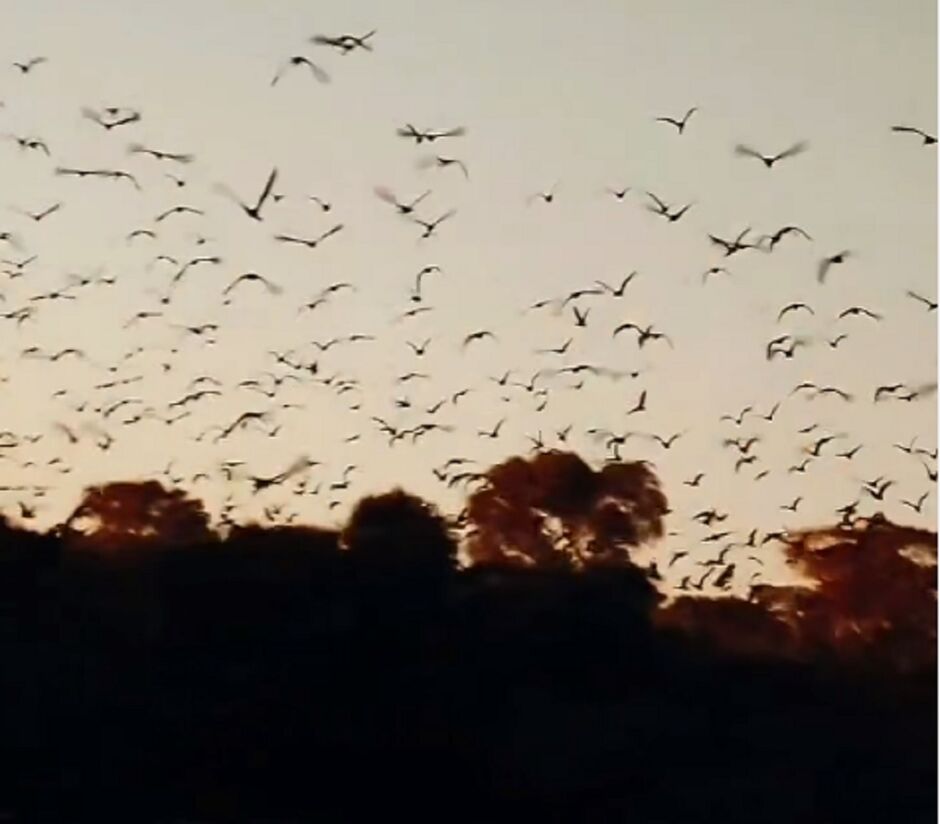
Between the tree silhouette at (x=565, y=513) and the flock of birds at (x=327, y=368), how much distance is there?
18 millimetres

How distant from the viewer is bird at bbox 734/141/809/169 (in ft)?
4.86

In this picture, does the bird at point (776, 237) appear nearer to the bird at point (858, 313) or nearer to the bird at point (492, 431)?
the bird at point (858, 313)

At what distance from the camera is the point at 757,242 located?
58.2 inches

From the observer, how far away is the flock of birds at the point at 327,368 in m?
1.46

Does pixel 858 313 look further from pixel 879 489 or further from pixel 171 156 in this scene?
pixel 171 156

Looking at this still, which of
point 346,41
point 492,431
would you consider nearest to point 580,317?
point 492,431

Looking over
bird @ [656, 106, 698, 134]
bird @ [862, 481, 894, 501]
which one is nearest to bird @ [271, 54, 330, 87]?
bird @ [656, 106, 698, 134]

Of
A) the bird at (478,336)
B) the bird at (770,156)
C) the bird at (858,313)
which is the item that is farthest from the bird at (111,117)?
the bird at (858,313)

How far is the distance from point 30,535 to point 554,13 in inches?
29.7

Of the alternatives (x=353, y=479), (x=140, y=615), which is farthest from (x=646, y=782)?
(x=140, y=615)

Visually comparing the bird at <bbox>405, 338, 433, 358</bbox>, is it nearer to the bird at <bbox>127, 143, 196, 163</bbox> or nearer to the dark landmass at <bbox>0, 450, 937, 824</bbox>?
the dark landmass at <bbox>0, 450, 937, 824</bbox>

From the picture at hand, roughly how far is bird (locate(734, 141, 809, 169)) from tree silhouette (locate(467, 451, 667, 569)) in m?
0.32

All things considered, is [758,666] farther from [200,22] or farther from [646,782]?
[200,22]

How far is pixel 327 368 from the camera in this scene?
1.51m
